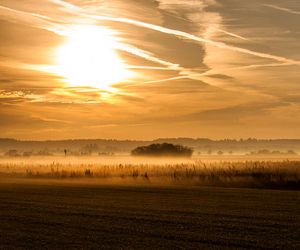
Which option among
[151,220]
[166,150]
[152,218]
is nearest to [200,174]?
[152,218]

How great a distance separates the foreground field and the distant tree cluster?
9562 cm

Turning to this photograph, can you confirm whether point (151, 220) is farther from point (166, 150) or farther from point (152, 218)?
point (166, 150)

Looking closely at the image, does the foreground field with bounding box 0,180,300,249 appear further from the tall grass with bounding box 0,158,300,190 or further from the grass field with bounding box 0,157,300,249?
the tall grass with bounding box 0,158,300,190

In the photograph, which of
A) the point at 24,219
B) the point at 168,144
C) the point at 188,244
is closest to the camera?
the point at 188,244

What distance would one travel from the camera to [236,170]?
130 ft

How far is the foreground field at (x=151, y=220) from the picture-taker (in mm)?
14312

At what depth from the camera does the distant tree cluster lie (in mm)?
123688

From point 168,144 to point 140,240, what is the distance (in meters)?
112

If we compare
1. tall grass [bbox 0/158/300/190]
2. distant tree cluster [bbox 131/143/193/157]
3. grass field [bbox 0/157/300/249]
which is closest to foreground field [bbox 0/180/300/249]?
grass field [bbox 0/157/300/249]

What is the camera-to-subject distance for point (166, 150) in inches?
4966

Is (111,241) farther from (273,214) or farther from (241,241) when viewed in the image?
(273,214)

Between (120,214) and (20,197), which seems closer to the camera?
(120,214)

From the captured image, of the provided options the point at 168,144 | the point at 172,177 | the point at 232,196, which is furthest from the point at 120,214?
the point at 168,144

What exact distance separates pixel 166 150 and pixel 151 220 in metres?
108
